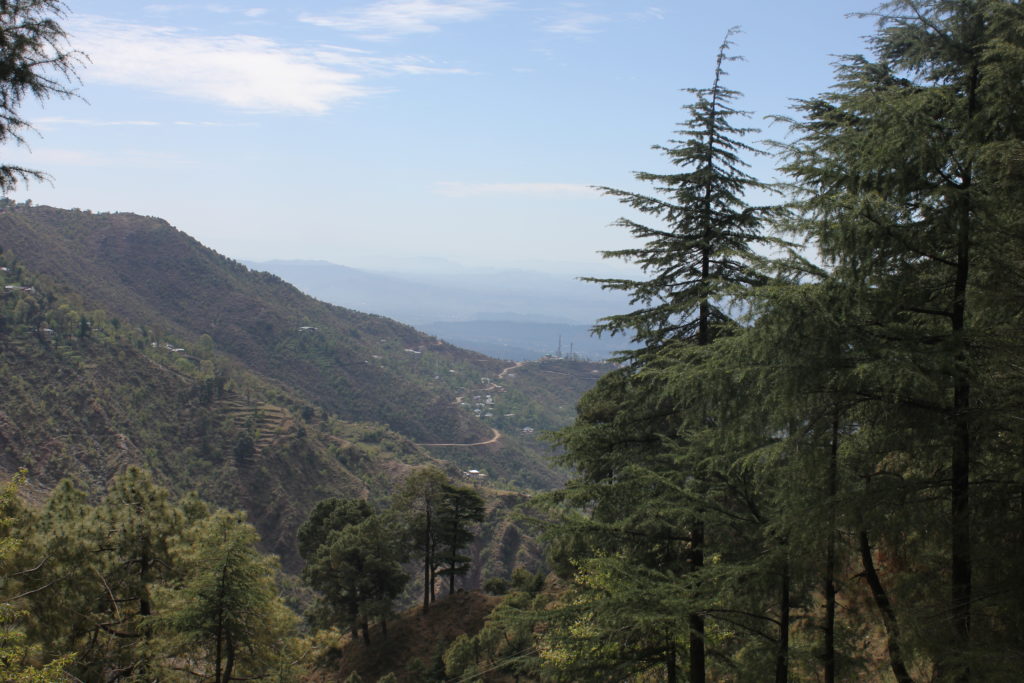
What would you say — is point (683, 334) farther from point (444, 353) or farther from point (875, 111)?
point (444, 353)

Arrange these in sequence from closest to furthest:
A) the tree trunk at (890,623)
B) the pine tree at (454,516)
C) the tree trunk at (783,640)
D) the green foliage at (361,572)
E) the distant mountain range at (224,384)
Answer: the tree trunk at (890,623)
the tree trunk at (783,640)
the green foliage at (361,572)
the pine tree at (454,516)
the distant mountain range at (224,384)

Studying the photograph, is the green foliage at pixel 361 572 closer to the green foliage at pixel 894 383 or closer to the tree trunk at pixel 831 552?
the green foliage at pixel 894 383

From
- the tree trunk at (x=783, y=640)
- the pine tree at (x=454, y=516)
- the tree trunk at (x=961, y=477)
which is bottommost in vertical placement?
the pine tree at (x=454, y=516)

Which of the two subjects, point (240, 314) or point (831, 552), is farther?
point (240, 314)

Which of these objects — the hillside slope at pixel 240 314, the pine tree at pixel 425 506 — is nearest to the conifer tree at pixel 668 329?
the pine tree at pixel 425 506

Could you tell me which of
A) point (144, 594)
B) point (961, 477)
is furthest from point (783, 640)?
point (144, 594)

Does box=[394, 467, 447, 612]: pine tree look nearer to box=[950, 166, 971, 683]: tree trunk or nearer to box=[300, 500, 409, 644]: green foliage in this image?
box=[300, 500, 409, 644]: green foliage

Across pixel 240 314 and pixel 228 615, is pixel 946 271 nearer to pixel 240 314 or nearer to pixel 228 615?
pixel 228 615

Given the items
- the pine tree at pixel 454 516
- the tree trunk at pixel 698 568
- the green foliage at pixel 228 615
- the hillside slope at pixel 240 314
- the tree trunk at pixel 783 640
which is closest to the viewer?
the tree trunk at pixel 783 640

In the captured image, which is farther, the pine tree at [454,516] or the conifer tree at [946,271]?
the pine tree at [454,516]

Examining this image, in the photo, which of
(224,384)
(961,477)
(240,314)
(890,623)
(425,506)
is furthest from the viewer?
(240,314)

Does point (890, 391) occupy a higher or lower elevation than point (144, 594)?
higher

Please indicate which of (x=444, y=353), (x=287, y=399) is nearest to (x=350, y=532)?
(x=287, y=399)

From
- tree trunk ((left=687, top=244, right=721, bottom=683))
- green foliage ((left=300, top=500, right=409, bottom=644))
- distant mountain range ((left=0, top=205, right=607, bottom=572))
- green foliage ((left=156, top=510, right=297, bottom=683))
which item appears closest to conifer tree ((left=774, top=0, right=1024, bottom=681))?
tree trunk ((left=687, top=244, right=721, bottom=683))
